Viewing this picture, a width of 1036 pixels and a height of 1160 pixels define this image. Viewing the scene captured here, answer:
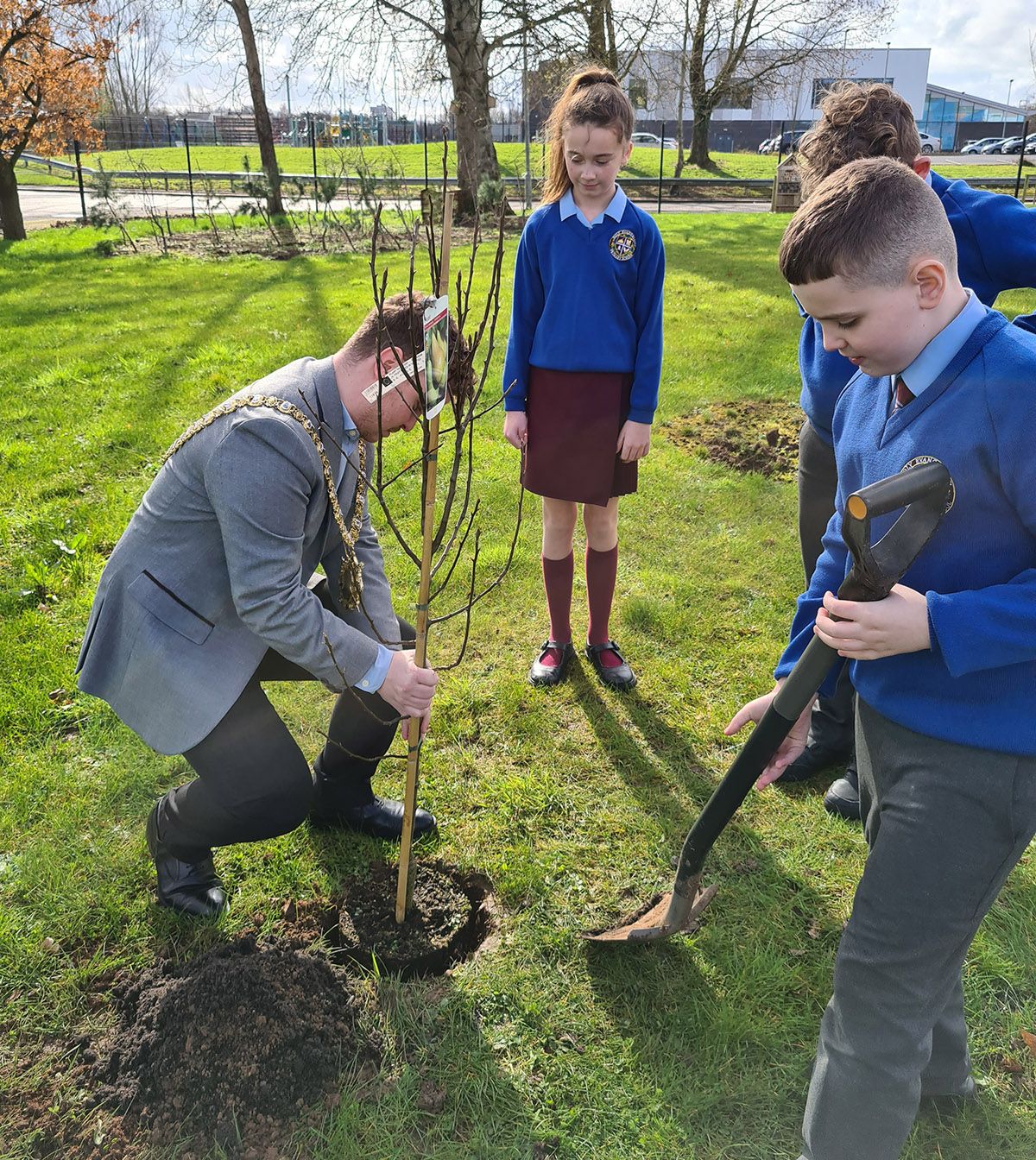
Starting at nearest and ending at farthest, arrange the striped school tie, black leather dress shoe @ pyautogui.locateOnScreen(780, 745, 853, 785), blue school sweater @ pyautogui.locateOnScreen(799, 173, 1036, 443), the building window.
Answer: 1. the striped school tie
2. blue school sweater @ pyautogui.locateOnScreen(799, 173, 1036, 443)
3. black leather dress shoe @ pyautogui.locateOnScreen(780, 745, 853, 785)
4. the building window

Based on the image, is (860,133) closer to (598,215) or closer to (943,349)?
(598,215)

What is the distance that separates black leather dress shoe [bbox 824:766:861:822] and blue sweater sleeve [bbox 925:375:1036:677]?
62.6 inches

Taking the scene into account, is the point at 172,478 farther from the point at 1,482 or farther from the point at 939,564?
the point at 1,482

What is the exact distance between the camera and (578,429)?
3199mm

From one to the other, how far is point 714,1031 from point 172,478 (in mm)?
1876

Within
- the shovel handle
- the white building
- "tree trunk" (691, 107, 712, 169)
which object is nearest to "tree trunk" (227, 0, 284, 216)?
the shovel handle

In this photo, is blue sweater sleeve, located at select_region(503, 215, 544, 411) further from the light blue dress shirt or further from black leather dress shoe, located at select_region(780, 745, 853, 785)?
black leather dress shoe, located at select_region(780, 745, 853, 785)

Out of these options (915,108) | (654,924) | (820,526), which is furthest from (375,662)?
(915,108)

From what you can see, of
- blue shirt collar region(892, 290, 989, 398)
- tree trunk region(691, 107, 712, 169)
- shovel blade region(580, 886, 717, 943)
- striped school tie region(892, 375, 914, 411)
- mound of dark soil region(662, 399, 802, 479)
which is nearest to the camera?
blue shirt collar region(892, 290, 989, 398)

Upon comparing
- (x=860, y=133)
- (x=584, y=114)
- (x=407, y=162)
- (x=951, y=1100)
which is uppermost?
(x=407, y=162)

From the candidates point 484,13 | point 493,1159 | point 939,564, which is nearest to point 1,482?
point 493,1159

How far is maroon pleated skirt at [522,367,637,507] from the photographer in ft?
10.4

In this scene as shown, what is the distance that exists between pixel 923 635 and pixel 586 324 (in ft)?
6.53

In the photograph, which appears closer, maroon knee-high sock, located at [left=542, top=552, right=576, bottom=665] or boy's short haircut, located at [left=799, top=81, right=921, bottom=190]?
boy's short haircut, located at [left=799, top=81, right=921, bottom=190]
